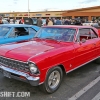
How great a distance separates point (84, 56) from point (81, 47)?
1.12 ft

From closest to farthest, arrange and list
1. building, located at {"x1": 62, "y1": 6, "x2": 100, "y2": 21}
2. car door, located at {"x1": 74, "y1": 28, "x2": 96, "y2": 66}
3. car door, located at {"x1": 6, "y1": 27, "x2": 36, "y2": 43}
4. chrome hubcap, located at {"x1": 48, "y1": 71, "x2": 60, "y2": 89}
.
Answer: chrome hubcap, located at {"x1": 48, "y1": 71, "x2": 60, "y2": 89}, car door, located at {"x1": 74, "y1": 28, "x2": 96, "y2": 66}, car door, located at {"x1": 6, "y1": 27, "x2": 36, "y2": 43}, building, located at {"x1": 62, "y1": 6, "x2": 100, "y2": 21}

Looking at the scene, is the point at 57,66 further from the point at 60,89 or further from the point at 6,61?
the point at 6,61

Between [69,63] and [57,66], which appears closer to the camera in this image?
[57,66]

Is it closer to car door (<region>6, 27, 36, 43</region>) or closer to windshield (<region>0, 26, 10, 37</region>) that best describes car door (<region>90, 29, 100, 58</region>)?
car door (<region>6, 27, 36, 43</region>)

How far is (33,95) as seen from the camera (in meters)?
3.93

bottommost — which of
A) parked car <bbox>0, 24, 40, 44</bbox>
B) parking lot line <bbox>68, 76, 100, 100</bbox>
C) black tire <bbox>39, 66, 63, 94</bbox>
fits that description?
parking lot line <bbox>68, 76, 100, 100</bbox>

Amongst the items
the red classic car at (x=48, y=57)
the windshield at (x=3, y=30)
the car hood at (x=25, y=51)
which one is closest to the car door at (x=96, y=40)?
the red classic car at (x=48, y=57)

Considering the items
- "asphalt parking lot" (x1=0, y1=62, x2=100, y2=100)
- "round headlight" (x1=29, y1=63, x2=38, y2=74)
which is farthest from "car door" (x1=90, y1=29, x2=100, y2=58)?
"round headlight" (x1=29, y1=63, x2=38, y2=74)

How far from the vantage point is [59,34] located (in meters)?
4.96

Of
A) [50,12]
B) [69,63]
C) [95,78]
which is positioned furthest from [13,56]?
[50,12]

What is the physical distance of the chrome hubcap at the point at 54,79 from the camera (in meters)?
3.96

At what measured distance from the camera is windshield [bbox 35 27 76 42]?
483 centimetres

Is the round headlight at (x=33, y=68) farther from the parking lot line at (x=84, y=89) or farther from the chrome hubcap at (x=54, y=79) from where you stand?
the parking lot line at (x=84, y=89)

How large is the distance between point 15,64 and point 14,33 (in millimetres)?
3862
